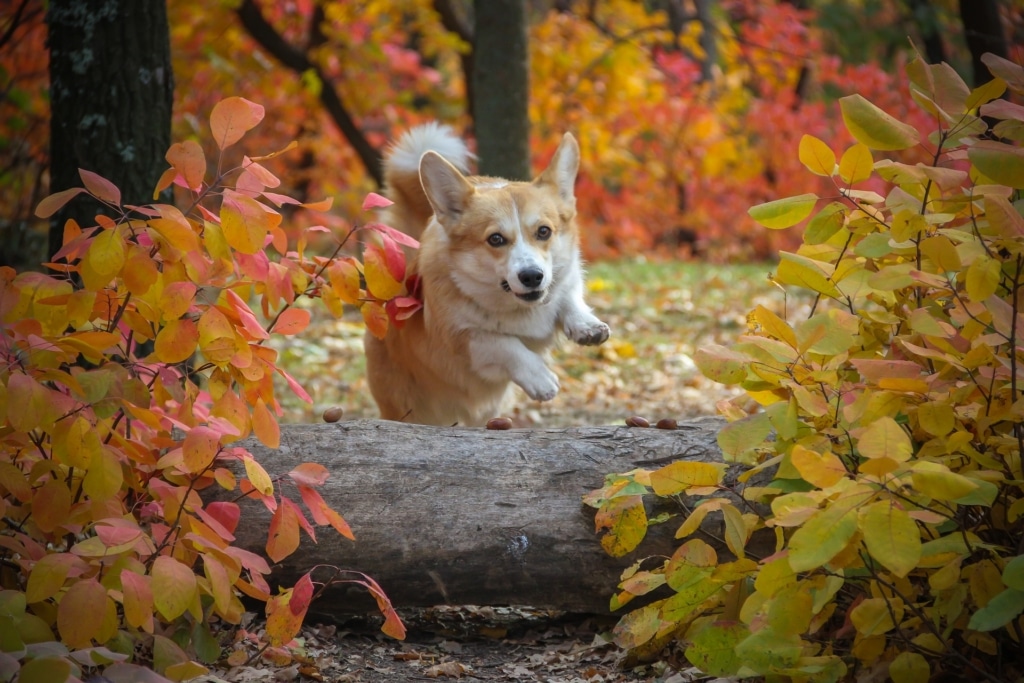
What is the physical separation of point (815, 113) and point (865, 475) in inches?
356

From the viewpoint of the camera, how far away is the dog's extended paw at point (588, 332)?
329 centimetres

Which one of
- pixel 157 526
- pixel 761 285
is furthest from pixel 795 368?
pixel 761 285

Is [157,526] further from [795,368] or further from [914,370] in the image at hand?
[914,370]

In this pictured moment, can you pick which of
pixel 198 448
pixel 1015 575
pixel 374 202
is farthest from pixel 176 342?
pixel 1015 575

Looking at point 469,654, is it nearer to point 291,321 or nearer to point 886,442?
point 291,321

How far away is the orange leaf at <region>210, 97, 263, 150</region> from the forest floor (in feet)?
3.69

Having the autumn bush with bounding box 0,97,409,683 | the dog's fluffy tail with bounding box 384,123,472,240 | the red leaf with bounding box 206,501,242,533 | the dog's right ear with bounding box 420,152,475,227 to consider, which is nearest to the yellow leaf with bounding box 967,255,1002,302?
the autumn bush with bounding box 0,97,409,683

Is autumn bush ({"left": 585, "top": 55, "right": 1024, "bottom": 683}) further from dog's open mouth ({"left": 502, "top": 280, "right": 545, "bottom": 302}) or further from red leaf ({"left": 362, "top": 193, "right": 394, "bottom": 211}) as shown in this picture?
dog's open mouth ({"left": 502, "top": 280, "right": 545, "bottom": 302})

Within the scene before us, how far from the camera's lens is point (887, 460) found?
1.55 meters

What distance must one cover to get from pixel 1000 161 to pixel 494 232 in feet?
6.20

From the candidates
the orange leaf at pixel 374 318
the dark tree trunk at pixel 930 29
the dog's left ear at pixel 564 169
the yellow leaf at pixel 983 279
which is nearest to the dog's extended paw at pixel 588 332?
the dog's left ear at pixel 564 169

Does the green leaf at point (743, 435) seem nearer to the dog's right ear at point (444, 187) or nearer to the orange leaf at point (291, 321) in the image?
the orange leaf at point (291, 321)

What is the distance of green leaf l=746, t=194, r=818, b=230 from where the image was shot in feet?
6.57

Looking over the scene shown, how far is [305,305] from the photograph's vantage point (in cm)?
716
